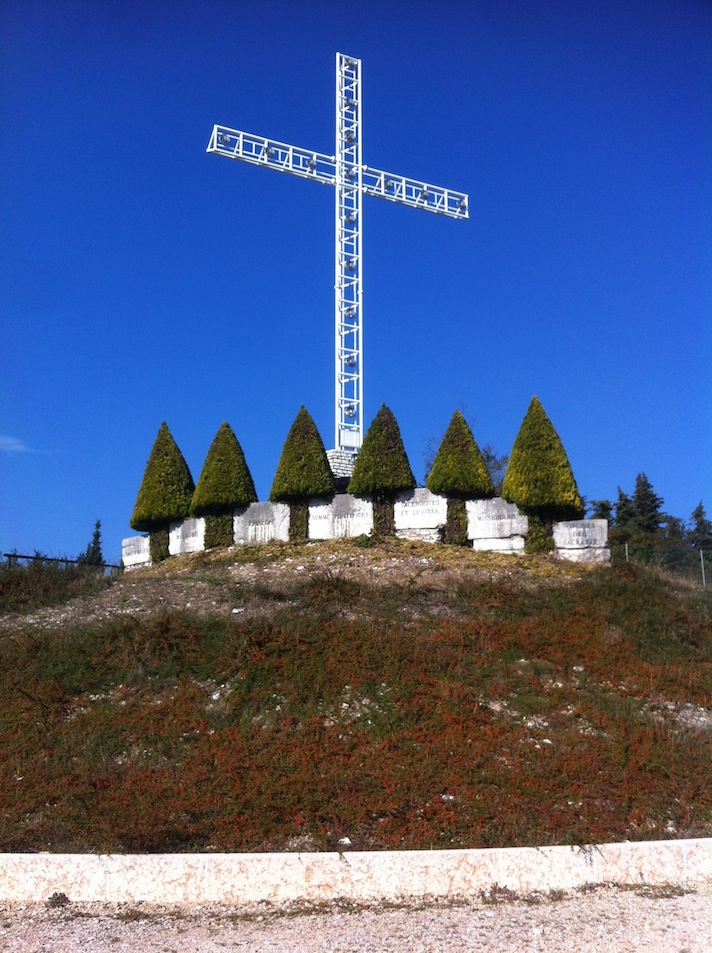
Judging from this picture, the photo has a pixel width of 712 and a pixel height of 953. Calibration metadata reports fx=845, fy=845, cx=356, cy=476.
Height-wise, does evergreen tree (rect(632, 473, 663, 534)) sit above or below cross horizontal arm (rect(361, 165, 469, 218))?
below

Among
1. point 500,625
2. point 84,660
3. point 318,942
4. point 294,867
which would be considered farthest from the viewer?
point 500,625

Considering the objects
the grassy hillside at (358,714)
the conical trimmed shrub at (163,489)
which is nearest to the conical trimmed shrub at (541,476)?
the grassy hillside at (358,714)

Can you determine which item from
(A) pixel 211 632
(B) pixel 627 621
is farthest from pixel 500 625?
(A) pixel 211 632

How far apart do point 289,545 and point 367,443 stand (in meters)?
2.70

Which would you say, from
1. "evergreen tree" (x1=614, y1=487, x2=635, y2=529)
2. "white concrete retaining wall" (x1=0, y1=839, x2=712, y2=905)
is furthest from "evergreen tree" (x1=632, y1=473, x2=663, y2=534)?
"white concrete retaining wall" (x1=0, y1=839, x2=712, y2=905)

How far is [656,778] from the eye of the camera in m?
7.93

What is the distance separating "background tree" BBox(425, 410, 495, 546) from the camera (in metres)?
17.1

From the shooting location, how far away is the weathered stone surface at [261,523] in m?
18.3

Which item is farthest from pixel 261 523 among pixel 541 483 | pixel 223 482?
pixel 541 483

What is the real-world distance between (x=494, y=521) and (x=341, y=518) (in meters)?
3.25

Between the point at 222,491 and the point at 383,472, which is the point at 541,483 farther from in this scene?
the point at 222,491

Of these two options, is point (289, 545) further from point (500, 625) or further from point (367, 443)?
point (500, 625)

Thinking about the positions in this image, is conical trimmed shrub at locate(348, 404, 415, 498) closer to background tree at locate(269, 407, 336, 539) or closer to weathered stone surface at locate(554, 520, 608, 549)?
background tree at locate(269, 407, 336, 539)

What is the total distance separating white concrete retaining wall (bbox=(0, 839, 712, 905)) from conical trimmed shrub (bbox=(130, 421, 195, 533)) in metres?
13.9
